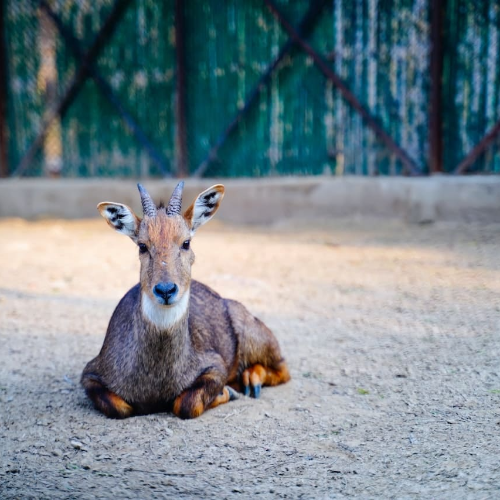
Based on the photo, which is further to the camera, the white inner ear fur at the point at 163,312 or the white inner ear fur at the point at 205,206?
the white inner ear fur at the point at 205,206

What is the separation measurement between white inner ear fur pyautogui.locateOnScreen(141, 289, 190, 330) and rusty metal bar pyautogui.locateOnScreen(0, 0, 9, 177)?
29.7 feet

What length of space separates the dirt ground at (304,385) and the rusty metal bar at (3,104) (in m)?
4.05

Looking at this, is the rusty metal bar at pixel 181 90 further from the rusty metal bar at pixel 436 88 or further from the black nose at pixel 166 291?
the black nose at pixel 166 291

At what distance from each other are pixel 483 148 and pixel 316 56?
249 cm

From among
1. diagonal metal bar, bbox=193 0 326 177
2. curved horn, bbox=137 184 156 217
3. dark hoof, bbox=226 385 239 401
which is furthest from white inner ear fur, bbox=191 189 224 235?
diagonal metal bar, bbox=193 0 326 177

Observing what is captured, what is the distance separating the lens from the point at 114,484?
3336 mm

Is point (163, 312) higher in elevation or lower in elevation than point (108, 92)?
lower

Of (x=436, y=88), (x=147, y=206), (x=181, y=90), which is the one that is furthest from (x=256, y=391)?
(x=181, y=90)

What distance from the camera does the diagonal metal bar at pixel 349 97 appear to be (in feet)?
31.7

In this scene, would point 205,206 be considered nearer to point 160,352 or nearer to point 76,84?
point 160,352

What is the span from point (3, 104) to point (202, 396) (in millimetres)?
9394

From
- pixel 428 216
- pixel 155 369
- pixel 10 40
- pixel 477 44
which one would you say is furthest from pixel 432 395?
pixel 10 40

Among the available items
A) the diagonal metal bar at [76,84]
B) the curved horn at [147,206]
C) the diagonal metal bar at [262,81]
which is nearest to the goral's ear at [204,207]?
the curved horn at [147,206]

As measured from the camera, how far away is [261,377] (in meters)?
4.72
